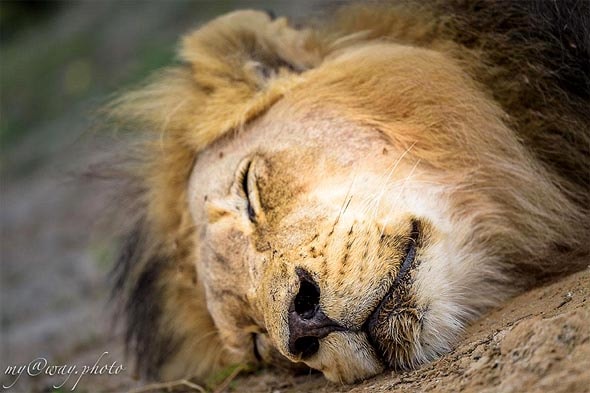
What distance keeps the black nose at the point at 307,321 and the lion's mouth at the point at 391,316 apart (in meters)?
0.12

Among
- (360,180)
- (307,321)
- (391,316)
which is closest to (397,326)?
(391,316)

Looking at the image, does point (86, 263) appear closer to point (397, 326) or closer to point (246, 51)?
point (246, 51)

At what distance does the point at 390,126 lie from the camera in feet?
11.0

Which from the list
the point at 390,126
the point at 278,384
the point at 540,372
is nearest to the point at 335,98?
the point at 390,126

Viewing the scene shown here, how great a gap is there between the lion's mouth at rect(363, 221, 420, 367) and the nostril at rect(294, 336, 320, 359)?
0.17m

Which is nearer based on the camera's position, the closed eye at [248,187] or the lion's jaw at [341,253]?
the lion's jaw at [341,253]

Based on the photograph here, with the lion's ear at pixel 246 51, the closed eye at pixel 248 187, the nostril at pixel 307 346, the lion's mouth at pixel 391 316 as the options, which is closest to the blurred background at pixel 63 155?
the lion's ear at pixel 246 51

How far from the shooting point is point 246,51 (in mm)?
3951

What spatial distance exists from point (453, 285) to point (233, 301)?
0.85 metres

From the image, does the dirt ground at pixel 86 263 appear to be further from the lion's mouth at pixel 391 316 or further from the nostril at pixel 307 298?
the nostril at pixel 307 298

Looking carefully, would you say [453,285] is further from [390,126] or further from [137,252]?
[137,252]

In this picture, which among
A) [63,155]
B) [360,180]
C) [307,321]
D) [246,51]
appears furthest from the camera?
[63,155]

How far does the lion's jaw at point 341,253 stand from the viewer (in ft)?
9.41

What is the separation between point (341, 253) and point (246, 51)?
1.37 m
